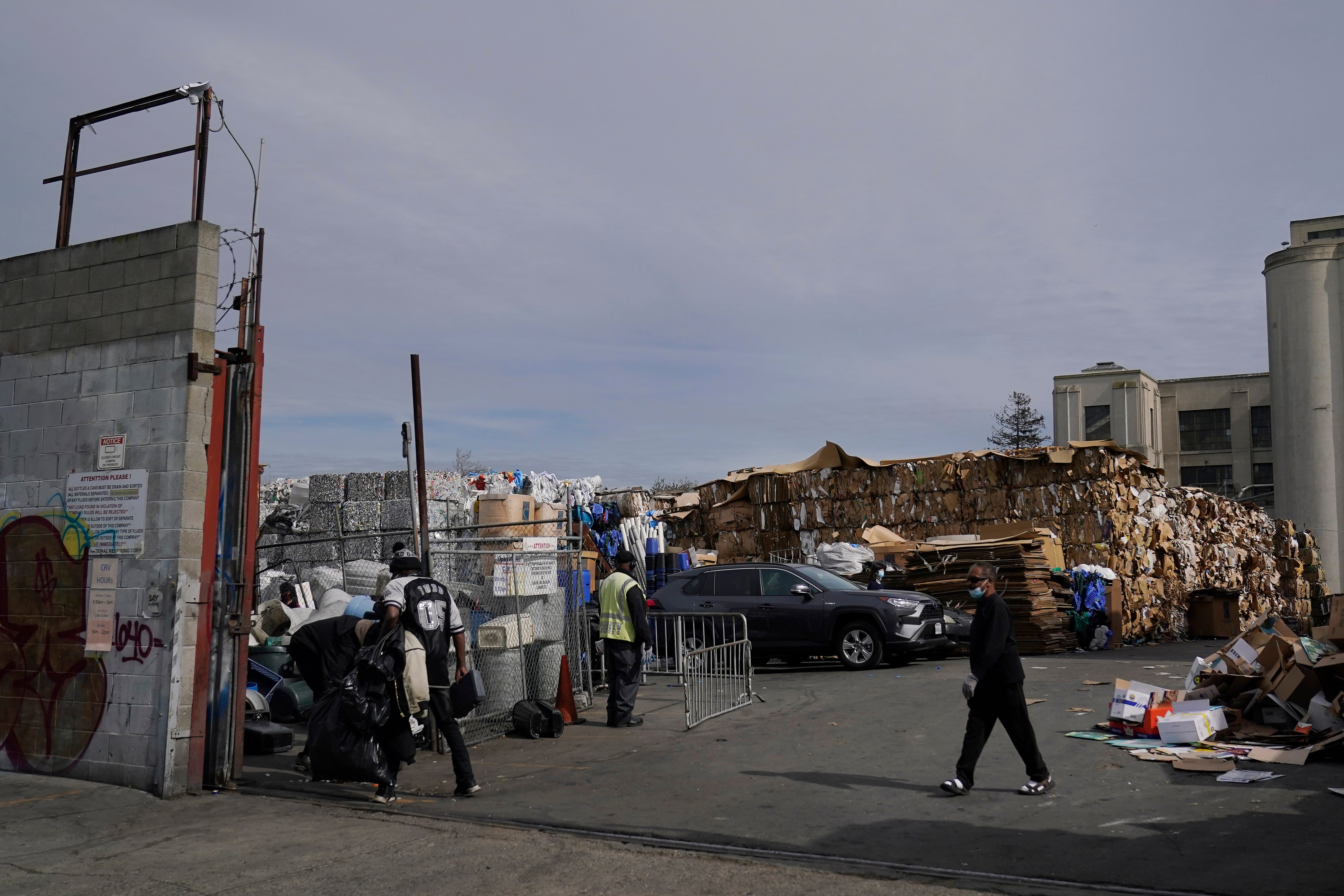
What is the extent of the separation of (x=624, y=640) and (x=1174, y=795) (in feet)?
18.4

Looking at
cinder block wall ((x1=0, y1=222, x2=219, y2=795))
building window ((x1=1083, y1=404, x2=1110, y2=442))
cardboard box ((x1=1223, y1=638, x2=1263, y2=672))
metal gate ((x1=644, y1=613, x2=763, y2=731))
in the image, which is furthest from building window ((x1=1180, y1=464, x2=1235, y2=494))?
cinder block wall ((x1=0, y1=222, x2=219, y2=795))

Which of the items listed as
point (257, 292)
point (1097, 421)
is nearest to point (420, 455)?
point (257, 292)

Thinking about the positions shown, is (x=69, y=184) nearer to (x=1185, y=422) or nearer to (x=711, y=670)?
(x=711, y=670)

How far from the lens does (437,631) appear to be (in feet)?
27.7

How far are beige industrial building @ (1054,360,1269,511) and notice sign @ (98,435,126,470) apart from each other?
4792cm

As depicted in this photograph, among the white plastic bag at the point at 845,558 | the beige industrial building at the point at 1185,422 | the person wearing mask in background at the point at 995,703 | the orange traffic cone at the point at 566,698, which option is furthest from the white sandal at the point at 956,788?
the beige industrial building at the point at 1185,422

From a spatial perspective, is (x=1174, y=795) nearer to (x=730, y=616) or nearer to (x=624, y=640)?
(x=624, y=640)

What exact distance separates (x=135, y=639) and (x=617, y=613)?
4.70 metres

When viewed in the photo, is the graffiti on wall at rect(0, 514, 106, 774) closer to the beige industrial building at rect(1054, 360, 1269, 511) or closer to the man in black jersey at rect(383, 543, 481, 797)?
the man in black jersey at rect(383, 543, 481, 797)

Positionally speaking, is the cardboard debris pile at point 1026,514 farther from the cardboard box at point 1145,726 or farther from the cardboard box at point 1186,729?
the cardboard box at point 1186,729

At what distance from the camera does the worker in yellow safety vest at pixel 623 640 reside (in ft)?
37.2

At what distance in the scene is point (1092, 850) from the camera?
628cm

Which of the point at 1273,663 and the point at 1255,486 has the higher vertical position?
the point at 1255,486

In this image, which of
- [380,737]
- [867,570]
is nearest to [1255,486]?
[867,570]
